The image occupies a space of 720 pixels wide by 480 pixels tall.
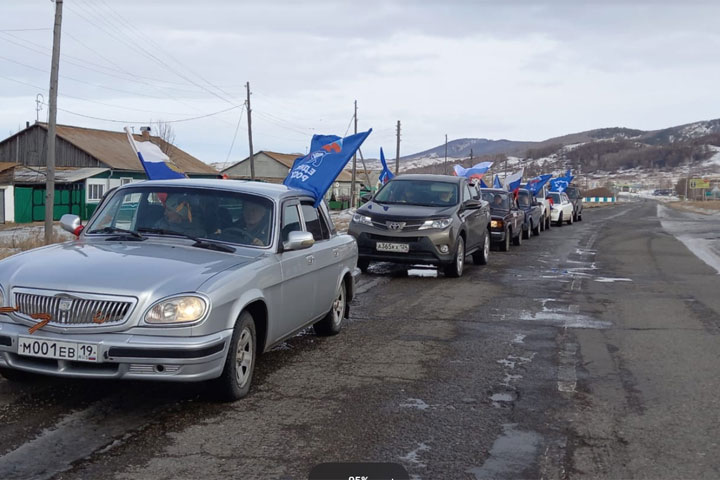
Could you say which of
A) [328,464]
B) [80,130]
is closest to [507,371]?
[328,464]

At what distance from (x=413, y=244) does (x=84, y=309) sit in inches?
356

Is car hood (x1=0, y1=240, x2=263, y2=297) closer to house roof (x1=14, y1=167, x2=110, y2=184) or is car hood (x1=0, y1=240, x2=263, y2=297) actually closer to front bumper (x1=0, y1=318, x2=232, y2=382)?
front bumper (x1=0, y1=318, x2=232, y2=382)

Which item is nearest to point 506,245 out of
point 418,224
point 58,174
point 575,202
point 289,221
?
point 418,224

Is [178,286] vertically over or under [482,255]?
over

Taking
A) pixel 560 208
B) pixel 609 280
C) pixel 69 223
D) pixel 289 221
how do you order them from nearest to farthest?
pixel 69 223 < pixel 289 221 < pixel 609 280 < pixel 560 208

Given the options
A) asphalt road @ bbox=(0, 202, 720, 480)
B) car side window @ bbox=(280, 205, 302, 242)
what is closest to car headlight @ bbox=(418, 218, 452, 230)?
asphalt road @ bbox=(0, 202, 720, 480)

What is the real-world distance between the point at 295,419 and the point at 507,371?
2.31 meters

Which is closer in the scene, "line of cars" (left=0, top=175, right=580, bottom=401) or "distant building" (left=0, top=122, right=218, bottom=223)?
"line of cars" (left=0, top=175, right=580, bottom=401)

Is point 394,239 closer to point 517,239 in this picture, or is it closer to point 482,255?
point 482,255

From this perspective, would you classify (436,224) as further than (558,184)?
No

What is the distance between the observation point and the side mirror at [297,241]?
22.0 ft

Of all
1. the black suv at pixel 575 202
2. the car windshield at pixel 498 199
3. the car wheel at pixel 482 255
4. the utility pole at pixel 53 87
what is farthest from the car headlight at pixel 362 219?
the black suv at pixel 575 202

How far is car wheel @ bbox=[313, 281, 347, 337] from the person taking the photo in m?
8.41

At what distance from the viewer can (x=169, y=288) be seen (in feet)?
17.7
